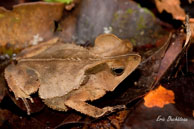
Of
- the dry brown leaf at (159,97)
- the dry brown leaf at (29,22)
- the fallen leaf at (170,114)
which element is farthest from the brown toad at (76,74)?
the dry brown leaf at (29,22)

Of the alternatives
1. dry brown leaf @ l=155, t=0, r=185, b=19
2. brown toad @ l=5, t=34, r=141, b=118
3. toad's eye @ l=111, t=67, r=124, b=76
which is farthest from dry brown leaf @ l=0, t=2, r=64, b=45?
dry brown leaf @ l=155, t=0, r=185, b=19

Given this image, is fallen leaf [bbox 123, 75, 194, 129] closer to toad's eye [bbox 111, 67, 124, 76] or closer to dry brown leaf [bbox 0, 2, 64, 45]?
toad's eye [bbox 111, 67, 124, 76]

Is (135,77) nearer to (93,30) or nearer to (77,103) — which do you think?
(77,103)

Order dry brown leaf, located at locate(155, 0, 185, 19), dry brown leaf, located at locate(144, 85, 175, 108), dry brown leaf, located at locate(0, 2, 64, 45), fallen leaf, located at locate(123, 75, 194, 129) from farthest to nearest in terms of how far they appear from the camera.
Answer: dry brown leaf, located at locate(155, 0, 185, 19)
dry brown leaf, located at locate(0, 2, 64, 45)
dry brown leaf, located at locate(144, 85, 175, 108)
fallen leaf, located at locate(123, 75, 194, 129)

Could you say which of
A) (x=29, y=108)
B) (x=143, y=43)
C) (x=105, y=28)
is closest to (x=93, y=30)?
(x=105, y=28)

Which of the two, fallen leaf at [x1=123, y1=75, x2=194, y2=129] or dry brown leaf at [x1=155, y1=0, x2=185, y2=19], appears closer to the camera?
fallen leaf at [x1=123, y1=75, x2=194, y2=129]

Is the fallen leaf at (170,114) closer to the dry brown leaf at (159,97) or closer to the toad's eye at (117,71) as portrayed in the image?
the dry brown leaf at (159,97)

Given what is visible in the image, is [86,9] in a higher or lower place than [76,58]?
higher
